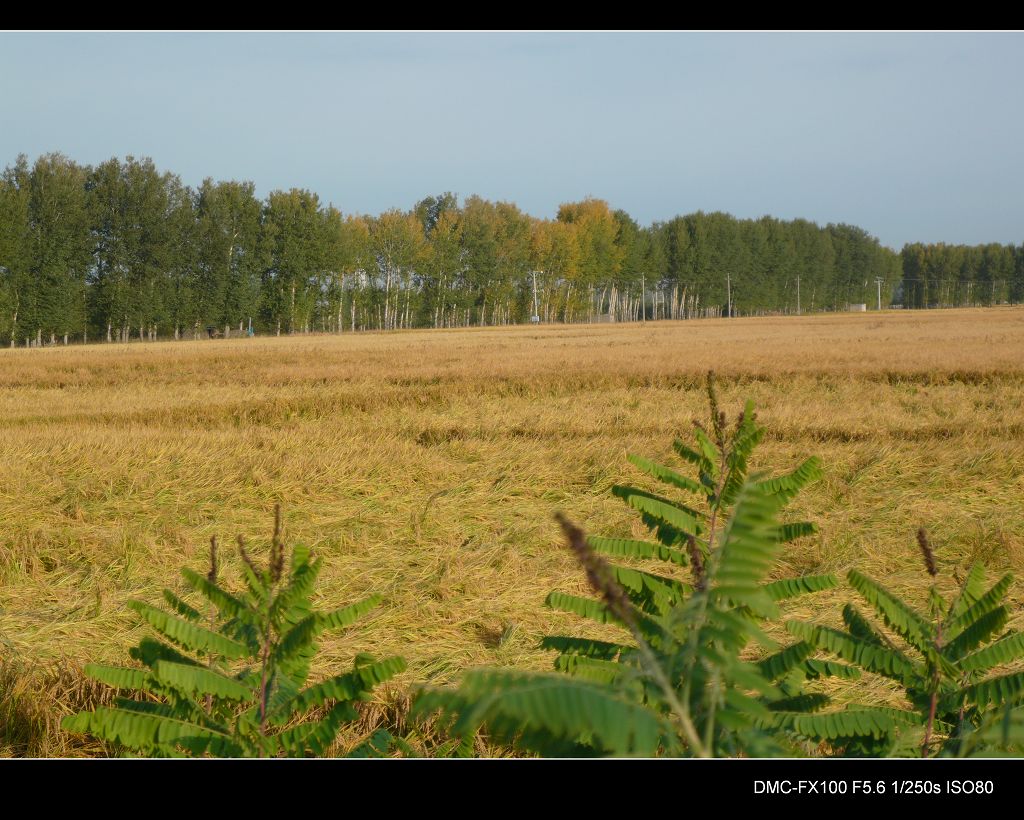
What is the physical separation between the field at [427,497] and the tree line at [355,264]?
5060 cm

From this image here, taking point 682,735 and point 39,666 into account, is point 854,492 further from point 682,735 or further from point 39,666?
point 682,735

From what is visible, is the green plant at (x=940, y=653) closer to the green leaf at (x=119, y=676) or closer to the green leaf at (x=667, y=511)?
the green leaf at (x=667, y=511)

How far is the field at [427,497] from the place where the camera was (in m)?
5.12

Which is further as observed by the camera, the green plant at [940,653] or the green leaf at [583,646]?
the green leaf at [583,646]

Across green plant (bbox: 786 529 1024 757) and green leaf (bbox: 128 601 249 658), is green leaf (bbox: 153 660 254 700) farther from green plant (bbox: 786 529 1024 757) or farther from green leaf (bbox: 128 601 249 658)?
green plant (bbox: 786 529 1024 757)

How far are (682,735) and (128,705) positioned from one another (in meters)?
1.46

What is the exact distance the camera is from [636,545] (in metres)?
2.28

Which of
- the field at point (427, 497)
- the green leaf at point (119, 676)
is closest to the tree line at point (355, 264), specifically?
the field at point (427, 497)

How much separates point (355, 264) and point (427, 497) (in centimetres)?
7770

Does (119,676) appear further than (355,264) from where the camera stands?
No

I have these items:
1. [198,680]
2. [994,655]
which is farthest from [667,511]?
[198,680]

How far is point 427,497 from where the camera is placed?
8.12 meters

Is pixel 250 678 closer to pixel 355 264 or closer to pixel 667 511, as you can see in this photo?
pixel 667 511
